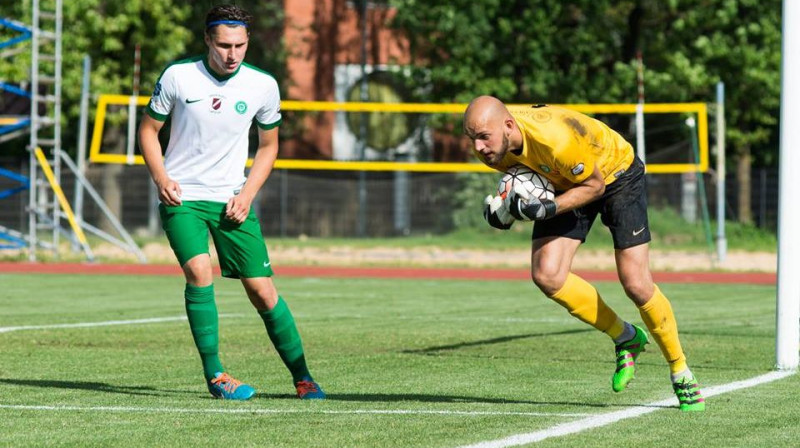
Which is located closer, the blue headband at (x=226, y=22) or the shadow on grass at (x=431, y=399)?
the shadow on grass at (x=431, y=399)

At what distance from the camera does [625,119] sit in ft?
118

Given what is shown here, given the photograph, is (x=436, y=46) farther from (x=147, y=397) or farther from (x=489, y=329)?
(x=147, y=397)

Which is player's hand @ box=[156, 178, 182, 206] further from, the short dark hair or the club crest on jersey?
the short dark hair

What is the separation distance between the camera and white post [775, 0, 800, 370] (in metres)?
9.99

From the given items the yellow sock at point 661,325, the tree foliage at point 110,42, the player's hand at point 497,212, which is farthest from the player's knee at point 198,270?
the tree foliage at point 110,42

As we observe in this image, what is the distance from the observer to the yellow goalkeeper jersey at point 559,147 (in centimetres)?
772

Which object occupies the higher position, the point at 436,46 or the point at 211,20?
the point at 436,46

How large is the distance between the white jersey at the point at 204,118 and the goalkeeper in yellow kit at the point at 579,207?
1420 millimetres

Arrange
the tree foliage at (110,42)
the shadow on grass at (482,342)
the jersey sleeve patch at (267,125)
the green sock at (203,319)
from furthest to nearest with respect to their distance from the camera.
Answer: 1. the tree foliage at (110,42)
2. the shadow on grass at (482,342)
3. the jersey sleeve patch at (267,125)
4. the green sock at (203,319)

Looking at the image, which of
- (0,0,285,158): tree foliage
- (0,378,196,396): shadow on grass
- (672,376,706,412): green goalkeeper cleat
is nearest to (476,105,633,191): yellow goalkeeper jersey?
(672,376,706,412): green goalkeeper cleat

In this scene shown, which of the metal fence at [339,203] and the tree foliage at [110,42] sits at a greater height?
the tree foliage at [110,42]

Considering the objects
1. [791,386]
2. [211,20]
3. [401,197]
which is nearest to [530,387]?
[791,386]

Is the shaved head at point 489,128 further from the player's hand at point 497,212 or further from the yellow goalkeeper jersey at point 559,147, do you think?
the player's hand at point 497,212

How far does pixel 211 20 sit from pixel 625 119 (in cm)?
2859
